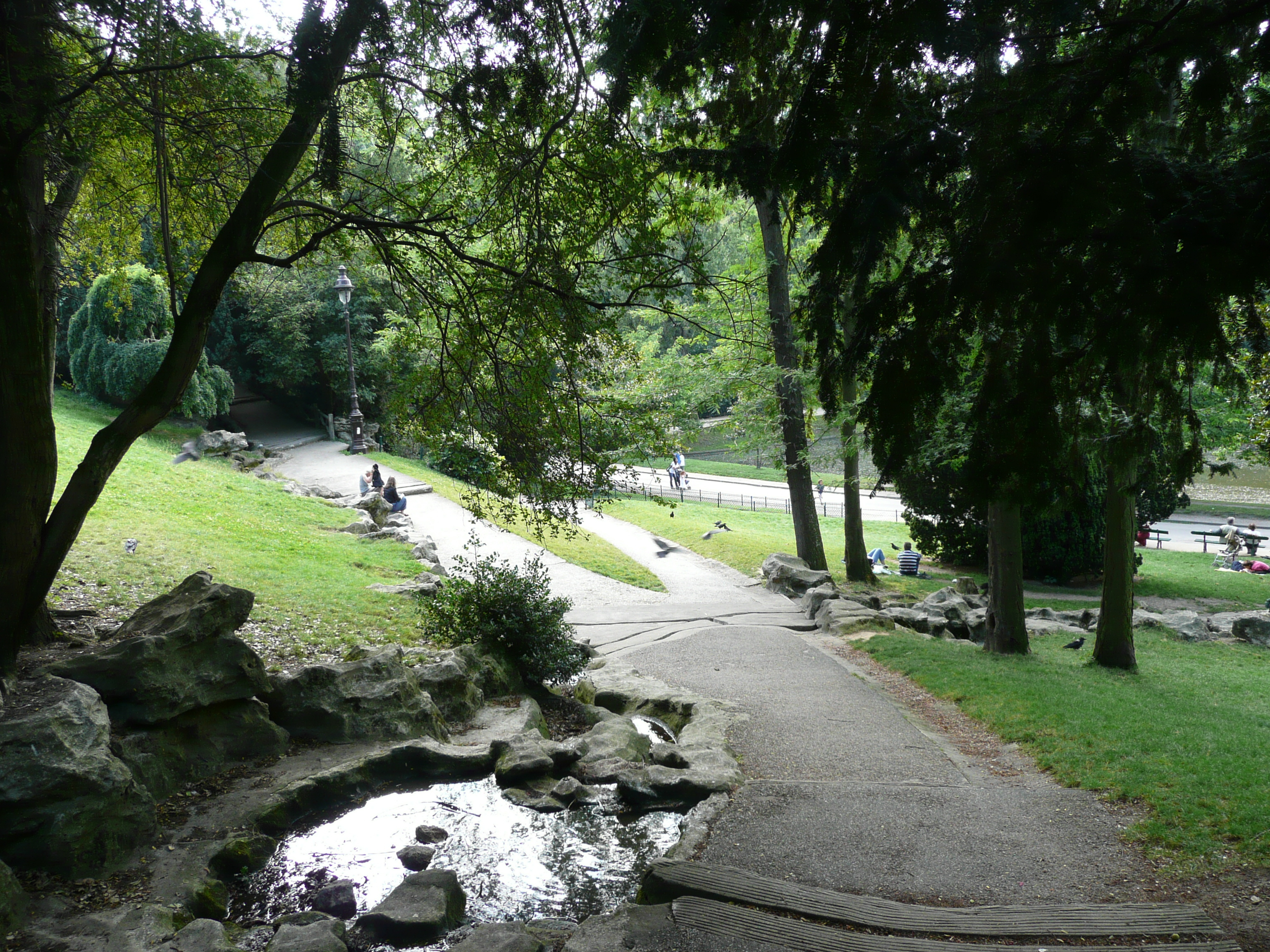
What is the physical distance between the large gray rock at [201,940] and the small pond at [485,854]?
595 mm

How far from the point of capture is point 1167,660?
1246cm

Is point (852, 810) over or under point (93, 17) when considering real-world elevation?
under

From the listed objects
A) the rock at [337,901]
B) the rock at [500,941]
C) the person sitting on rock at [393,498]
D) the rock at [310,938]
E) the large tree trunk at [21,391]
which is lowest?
the rock at [337,901]

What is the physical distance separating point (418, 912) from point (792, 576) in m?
13.3

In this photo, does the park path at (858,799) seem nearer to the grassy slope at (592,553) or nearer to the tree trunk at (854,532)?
the grassy slope at (592,553)

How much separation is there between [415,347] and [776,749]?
566cm

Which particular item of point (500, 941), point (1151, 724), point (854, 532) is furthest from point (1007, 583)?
point (500, 941)

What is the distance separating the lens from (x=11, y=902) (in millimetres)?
4219

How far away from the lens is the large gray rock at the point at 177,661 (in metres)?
6.08

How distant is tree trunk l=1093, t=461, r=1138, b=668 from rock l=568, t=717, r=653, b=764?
22.7 ft

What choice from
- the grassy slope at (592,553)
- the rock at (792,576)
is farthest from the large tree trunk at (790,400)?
the grassy slope at (592,553)

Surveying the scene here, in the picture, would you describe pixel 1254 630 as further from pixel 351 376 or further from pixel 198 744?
pixel 351 376

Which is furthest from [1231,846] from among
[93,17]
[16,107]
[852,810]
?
[93,17]

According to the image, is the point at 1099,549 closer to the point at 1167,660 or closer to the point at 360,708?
the point at 1167,660
